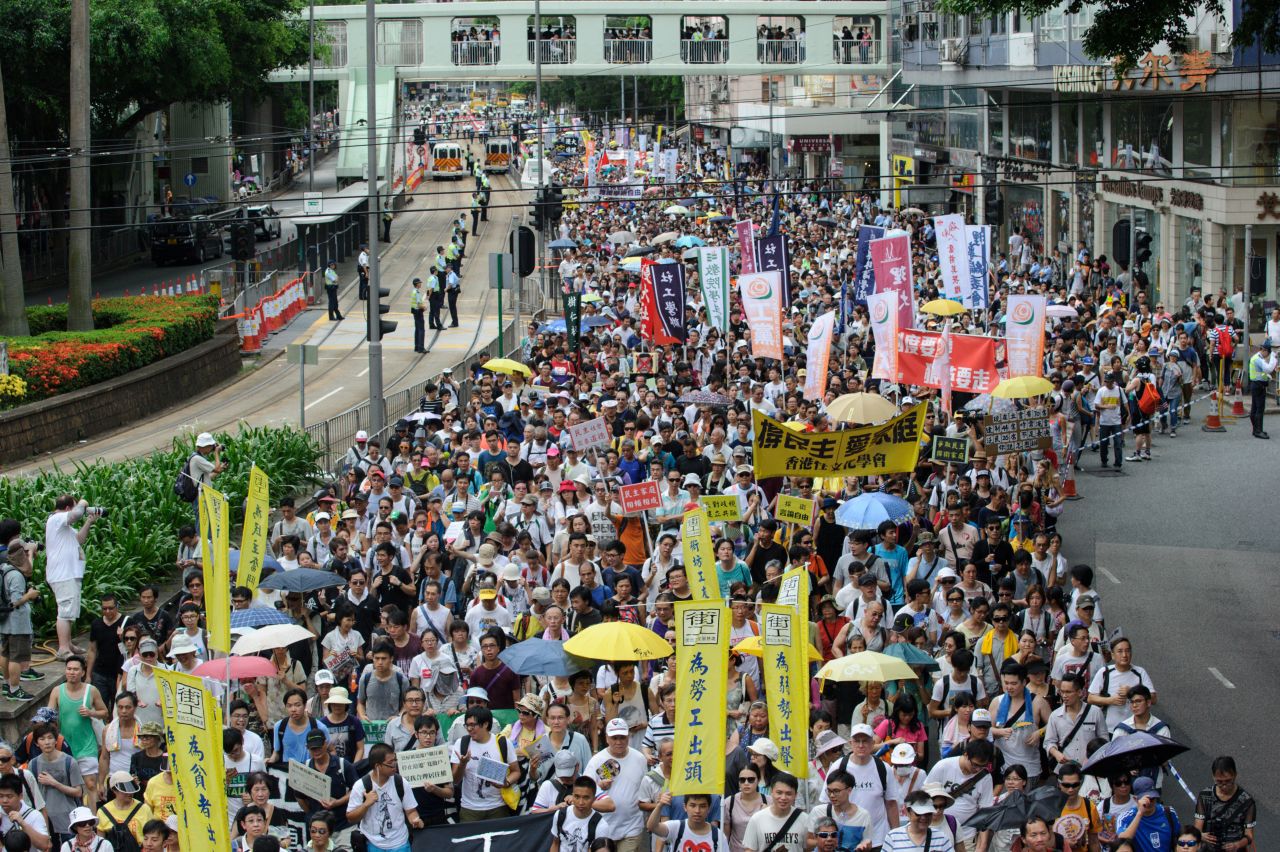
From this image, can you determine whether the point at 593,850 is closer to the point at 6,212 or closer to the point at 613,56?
the point at 6,212

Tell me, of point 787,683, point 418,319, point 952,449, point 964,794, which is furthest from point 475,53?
point 964,794

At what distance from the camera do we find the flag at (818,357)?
66.3ft

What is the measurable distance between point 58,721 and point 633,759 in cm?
396

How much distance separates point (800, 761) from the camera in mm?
9773

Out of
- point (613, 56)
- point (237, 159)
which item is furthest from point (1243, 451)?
point (237, 159)

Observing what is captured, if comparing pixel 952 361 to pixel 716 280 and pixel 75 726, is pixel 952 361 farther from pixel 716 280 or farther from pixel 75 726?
pixel 75 726

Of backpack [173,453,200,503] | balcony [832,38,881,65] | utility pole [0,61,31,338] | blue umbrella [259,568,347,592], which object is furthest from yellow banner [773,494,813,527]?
balcony [832,38,881,65]

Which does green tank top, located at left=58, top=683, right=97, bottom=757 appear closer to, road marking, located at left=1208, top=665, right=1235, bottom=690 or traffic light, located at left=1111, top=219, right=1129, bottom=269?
road marking, located at left=1208, top=665, right=1235, bottom=690

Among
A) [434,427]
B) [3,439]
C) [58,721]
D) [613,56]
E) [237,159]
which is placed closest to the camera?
[58,721]

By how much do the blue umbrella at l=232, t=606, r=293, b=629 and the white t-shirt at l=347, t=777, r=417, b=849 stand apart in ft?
10.1

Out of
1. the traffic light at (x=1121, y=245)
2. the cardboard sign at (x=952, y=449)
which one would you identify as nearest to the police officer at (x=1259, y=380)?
the traffic light at (x=1121, y=245)

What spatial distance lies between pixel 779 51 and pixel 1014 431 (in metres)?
48.1

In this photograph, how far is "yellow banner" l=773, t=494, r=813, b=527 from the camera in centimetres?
1491

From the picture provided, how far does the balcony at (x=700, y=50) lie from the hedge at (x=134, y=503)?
42.6 metres
